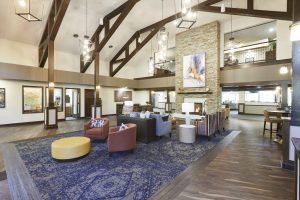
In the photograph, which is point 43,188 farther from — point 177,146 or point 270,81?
point 270,81

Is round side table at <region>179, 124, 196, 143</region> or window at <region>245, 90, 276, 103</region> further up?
window at <region>245, 90, 276, 103</region>

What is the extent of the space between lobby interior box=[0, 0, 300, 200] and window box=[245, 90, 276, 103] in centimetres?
7

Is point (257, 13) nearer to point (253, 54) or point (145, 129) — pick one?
point (253, 54)

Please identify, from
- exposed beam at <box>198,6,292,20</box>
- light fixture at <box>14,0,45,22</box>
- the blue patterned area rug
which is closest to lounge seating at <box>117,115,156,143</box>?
the blue patterned area rug

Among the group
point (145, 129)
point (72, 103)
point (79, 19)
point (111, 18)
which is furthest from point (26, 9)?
point (72, 103)

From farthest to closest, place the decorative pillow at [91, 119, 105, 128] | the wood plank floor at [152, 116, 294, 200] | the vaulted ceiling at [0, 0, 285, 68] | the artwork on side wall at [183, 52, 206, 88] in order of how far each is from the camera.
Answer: the artwork on side wall at [183, 52, 206, 88] → the vaulted ceiling at [0, 0, 285, 68] → the decorative pillow at [91, 119, 105, 128] → the wood plank floor at [152, 116, 294, 200]

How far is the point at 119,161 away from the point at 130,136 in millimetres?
699

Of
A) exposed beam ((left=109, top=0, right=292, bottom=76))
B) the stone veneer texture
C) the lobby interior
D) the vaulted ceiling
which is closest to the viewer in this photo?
the lobby interior

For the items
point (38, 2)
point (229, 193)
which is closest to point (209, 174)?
point (229, 193)

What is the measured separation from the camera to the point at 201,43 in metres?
9.42

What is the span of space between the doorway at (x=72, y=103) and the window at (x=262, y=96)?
529 inches

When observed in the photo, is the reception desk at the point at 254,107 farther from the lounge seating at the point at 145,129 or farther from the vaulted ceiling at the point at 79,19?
the lounge seating at the point at 145,129

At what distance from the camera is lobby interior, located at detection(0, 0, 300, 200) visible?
2867 millimetres

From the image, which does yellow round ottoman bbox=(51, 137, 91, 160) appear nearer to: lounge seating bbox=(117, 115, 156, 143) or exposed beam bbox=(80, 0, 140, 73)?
lounge seating bbox=(117, 115, 156, 143)
